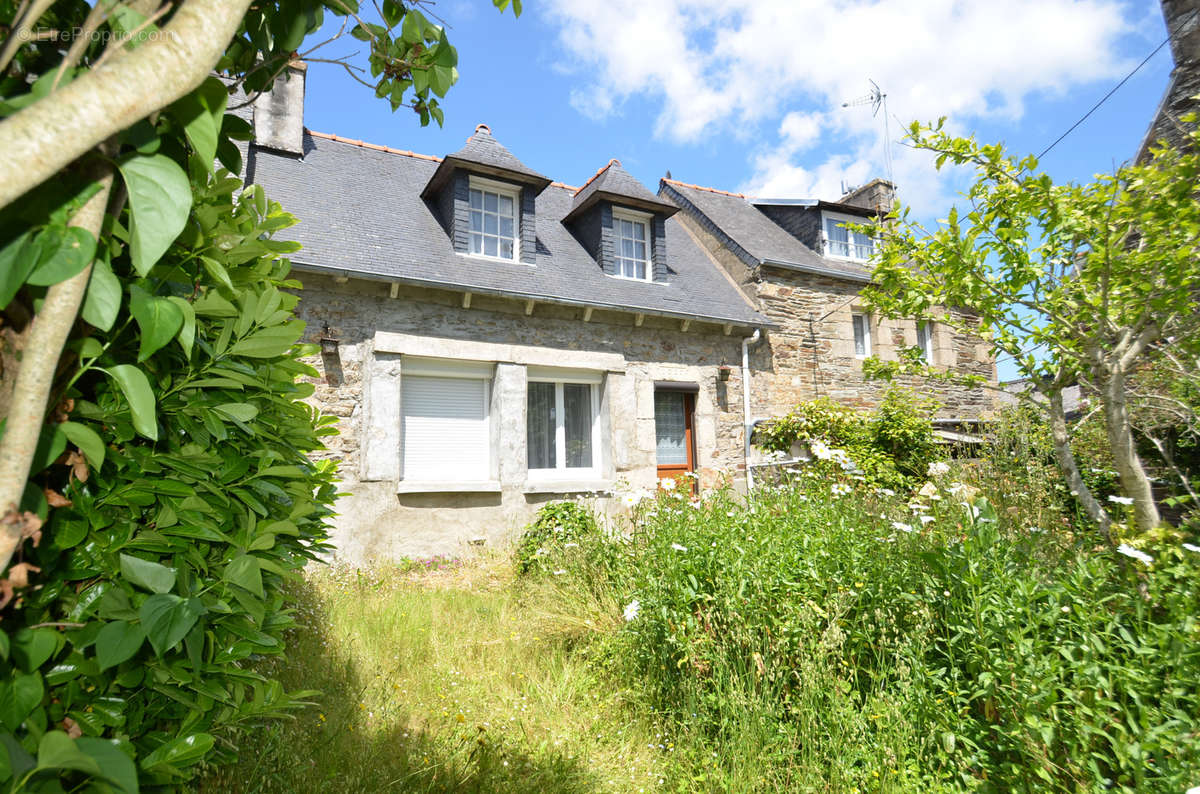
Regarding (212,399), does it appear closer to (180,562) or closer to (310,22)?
(180,562)

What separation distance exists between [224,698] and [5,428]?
721 millimetres

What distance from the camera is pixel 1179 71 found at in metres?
6.22

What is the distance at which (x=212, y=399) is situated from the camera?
1.18 meters

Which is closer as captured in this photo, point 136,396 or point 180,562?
point 136,396

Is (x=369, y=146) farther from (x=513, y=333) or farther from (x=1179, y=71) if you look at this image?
(x=1179, y=71)

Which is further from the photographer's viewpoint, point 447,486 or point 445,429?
point 445,429

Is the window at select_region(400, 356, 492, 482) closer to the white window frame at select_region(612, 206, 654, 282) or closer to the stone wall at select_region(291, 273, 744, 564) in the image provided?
the stone wall at select_region(291, 273, 744, 564)

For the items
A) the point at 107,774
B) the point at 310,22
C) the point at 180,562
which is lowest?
the point at 107,774

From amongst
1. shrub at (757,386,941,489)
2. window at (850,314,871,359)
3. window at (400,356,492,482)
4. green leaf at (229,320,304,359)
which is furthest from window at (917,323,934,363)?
green leaf at (229,320,304,359)

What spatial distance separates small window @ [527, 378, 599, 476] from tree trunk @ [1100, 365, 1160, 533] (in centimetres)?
648

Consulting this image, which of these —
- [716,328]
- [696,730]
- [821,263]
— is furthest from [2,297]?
[821,263]

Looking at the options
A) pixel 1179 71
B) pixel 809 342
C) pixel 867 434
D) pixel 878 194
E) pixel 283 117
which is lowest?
pixel 867 434

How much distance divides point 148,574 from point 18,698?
21 cm

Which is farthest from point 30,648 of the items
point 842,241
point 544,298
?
point 842,241
